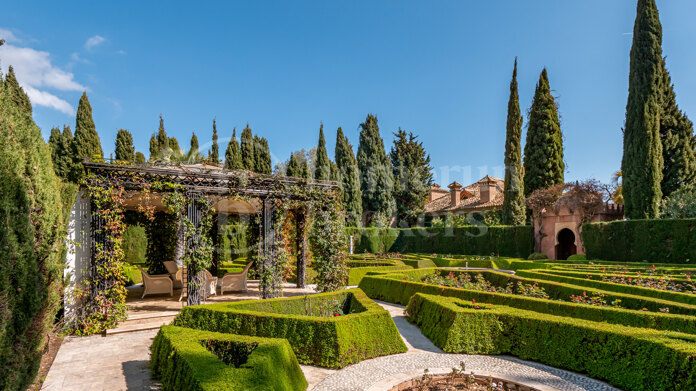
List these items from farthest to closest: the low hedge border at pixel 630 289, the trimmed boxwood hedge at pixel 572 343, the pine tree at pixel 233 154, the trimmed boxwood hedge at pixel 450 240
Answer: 1. the pine tree at pixel 233 154
2. the trimmed boxwood hedge at pixel 450 240
3. the low hedge border at pixel 630 289
4. the trimmed boxwood hedge at pixel 572 343

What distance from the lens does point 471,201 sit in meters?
35.4

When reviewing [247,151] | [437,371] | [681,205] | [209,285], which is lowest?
[437,371]

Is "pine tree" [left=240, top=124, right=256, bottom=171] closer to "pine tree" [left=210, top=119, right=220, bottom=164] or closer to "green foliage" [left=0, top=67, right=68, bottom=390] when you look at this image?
"pine tree" [left=210, top=119, right=220, bottom=164]

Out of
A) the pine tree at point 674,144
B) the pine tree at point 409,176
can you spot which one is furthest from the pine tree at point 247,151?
the pine tree at point 674,144

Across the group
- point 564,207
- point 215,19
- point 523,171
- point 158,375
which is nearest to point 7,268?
point 158,375

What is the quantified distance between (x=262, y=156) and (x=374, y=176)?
473 inches

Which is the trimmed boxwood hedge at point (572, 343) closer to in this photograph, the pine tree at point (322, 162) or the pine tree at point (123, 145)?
the pine tree at point (322, 162)

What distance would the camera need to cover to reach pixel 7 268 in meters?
2.95

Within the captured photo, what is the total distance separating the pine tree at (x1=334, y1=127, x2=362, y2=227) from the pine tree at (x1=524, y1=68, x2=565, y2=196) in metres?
13.6

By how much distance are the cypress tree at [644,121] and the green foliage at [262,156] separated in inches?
1150

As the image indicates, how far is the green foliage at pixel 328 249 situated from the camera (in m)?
11.2

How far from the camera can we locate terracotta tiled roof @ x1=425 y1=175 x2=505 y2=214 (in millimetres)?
32812

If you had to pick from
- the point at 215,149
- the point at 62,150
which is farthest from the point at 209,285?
the point at 215,149

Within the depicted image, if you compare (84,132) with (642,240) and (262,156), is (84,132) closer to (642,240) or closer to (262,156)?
(262,156)
